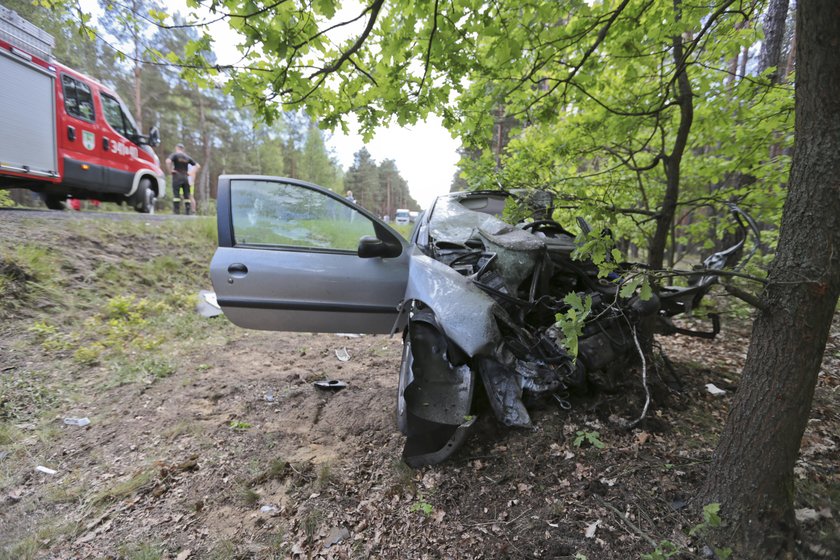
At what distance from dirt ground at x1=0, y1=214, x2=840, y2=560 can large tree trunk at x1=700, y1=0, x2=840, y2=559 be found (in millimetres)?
190

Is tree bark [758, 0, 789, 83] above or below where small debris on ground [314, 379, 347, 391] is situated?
above

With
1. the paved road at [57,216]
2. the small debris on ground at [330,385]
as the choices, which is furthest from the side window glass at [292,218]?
the paved road at [57,216]

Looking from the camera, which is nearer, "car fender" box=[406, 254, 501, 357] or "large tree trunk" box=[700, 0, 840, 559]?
"large tree trunk" box=[700, 0, 840, 559]

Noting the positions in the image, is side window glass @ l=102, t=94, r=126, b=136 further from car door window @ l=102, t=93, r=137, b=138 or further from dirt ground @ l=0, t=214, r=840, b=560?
dirt ground @ l=0, t=214, r=840, b=560

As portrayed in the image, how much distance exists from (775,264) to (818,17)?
886mm

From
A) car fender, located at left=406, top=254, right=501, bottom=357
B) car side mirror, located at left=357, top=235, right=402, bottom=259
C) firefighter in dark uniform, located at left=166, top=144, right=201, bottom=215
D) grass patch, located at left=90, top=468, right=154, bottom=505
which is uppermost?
firefighter in dark uniform, located at left=166, top=144, right=201, bottom=215

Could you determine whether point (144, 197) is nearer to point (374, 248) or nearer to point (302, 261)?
point (302, 261)

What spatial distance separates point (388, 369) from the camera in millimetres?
3830

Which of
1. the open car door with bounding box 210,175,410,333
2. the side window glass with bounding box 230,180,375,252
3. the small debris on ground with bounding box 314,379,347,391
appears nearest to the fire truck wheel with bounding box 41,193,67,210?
the open car door with bounding box 210,175,410,333

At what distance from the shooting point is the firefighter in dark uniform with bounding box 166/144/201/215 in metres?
9.02

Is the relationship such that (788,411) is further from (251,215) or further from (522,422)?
(251,215)

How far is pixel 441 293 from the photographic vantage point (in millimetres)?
2479

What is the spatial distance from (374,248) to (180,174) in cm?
885

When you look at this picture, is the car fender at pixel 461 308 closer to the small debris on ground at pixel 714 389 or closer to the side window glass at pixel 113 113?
the small debris on ground at pixel 714 389
